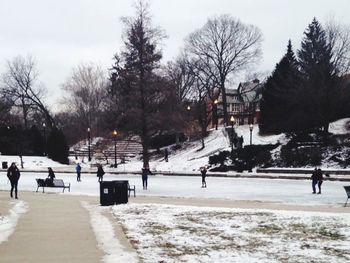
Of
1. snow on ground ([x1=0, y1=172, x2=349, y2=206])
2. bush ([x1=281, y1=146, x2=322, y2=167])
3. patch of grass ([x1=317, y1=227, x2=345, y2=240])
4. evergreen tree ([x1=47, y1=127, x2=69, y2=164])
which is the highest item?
evergreen tree ([x1=47, y1=127, x2=69, y2=164])

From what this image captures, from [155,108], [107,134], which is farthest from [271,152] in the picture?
[107,134]

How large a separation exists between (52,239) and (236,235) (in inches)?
163

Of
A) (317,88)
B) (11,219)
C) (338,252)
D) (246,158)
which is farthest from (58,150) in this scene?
(338,252)

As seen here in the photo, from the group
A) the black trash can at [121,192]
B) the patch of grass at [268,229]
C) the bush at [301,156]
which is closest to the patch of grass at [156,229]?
the patch of grass at [268,229]

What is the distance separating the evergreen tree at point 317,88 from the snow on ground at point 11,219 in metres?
32.3

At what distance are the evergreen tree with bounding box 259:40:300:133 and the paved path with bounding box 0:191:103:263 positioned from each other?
121 feet

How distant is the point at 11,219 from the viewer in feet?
52.5

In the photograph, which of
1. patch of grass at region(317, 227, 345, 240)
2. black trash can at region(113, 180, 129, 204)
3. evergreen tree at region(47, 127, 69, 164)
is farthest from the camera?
evergreen tree at region(47, 127, 69, 164)

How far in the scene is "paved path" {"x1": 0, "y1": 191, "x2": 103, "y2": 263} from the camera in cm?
957

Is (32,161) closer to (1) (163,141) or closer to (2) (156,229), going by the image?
(1) (163,141)

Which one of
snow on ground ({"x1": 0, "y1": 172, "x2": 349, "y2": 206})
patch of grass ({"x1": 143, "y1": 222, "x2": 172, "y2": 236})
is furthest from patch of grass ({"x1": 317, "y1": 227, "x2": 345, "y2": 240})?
snow on ground ({"x1": 0, "y1": 172, "x2": 349, "y2": 206})

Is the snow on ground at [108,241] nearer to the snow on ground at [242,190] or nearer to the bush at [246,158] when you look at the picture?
the snow on ground at [242,190]

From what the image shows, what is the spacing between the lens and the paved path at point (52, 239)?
9.57 metres

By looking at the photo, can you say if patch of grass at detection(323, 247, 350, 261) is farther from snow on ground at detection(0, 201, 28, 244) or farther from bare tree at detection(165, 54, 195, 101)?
bare tree at detection(165, 54, 195, 101)
